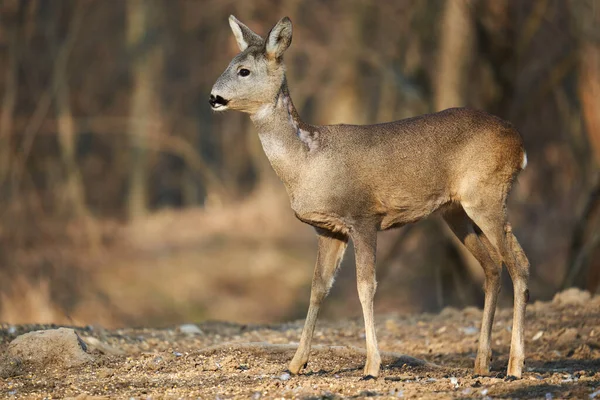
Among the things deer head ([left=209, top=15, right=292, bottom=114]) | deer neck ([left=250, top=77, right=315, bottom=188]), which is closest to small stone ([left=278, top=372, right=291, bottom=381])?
deer neck ([left=250, top=77, right=315, bottom=188])

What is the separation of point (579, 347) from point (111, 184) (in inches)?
997

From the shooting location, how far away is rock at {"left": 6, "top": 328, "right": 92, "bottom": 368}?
902 centimetres

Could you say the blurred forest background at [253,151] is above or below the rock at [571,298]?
above

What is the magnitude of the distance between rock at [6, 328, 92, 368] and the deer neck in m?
2.23

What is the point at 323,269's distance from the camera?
9023 millimetres

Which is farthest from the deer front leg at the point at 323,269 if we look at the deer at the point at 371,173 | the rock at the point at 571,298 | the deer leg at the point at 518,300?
the rock at the point at 571,298

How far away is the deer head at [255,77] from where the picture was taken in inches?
342

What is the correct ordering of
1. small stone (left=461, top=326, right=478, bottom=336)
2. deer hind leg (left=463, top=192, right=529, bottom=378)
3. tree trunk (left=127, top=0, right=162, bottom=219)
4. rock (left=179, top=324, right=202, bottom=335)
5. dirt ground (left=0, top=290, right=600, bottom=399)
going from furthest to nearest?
tree trunk (left=127, top=0, right=162, bottom=219), small stone (left=461, top=326, right=478, bottom=336), rock (left=179, top=324, right=202, bottom=335), deer hind leg (left=463, top=192, right=529, bottom=378), dirt ground (left=0, top=290, right=600, bottom=399)

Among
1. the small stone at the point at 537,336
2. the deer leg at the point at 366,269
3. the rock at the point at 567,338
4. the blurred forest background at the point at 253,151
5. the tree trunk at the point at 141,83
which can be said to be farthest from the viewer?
the tree trunk at the point at 141,83

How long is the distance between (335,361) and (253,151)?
23.6 metres

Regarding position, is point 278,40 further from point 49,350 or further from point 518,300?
point 49,350

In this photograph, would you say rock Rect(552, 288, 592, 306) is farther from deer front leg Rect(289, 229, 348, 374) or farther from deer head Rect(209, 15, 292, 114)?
deer head Rect(209, 15, 292, 114)

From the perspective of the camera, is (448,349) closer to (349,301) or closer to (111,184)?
(349,301)

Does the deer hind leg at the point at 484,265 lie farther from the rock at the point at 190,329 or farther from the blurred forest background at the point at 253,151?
the blurred forest background at the point at 253,151
